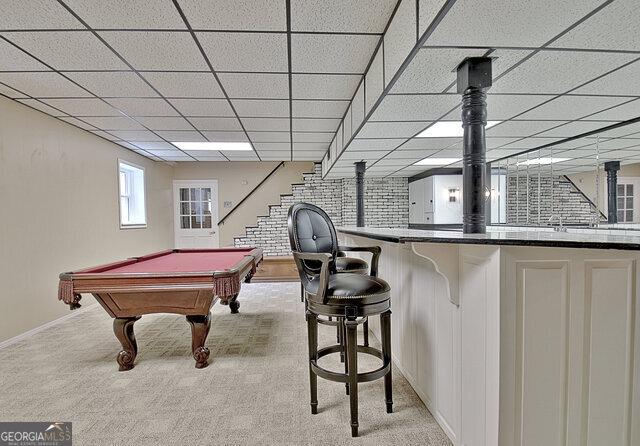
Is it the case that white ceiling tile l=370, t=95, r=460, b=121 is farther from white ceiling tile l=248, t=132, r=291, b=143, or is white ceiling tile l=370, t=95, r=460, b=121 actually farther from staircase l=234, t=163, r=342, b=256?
staircase l=234, t=163, r=342, b=256

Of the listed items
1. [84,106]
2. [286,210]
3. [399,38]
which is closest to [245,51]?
[399,38]

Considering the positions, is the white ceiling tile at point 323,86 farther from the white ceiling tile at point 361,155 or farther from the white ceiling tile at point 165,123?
the white ceiling tile at point 165,123

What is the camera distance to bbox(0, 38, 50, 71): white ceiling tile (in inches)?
93.7

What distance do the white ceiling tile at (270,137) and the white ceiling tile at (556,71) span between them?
2.94 m

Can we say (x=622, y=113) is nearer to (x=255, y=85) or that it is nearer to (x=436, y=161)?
(x=436, y=161)

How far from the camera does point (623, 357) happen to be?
1301 millimetres

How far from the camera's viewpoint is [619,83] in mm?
2436

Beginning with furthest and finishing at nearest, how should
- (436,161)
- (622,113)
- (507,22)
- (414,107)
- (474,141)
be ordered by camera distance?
1. (436,161)
2. (622,113)
3. (414,107)
4. (474,141)
5. (507,22)

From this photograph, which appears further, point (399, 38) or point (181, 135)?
point (181, 135)

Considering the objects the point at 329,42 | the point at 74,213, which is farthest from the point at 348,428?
the point at 74,213

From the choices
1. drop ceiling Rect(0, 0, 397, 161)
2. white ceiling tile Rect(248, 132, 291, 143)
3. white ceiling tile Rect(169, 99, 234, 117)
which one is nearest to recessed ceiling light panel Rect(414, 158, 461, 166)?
drop ceiling Rect(0, 0, 397, 161)

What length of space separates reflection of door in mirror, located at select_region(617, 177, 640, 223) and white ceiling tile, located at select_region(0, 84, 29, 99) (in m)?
7.09

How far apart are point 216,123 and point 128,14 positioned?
85.5 inches

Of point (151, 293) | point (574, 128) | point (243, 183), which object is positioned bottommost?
point (151, 293)
